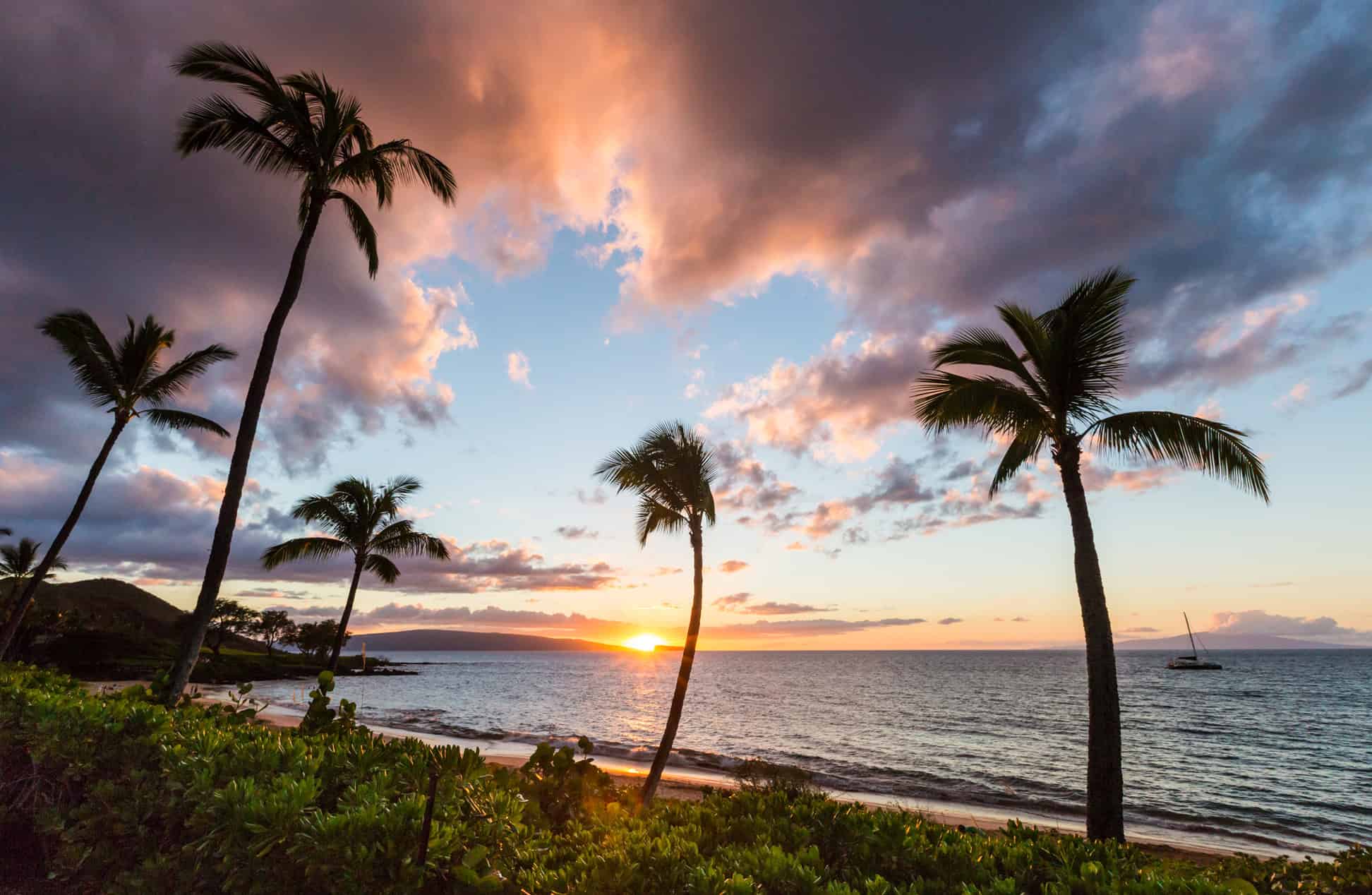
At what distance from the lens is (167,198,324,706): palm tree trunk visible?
9.06 meters

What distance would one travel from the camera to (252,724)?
5.53 m

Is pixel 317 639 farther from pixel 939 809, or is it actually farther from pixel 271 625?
pixel 939 809

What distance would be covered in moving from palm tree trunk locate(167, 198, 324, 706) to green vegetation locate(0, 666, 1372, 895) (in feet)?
14.9

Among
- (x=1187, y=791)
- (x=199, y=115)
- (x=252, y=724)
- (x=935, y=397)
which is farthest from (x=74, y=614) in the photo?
(x=1187, y=791)

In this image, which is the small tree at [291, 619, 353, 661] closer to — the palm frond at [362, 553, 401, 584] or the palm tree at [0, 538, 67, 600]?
the palm tree at [0, 538, 67, 600]

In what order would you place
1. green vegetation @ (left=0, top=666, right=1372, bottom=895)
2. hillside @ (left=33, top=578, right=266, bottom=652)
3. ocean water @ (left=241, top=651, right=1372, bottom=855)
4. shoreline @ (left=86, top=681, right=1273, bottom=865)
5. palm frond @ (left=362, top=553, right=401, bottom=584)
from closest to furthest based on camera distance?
1. green vegetation @ (left=0, top=666, right=1372, bottom=895)
2. shoreline @ (left=86, top=681, right=1273, bottom=865)
3. ocean water @ (left=241, top=651, right=1372, bottom=855)
4. palm frond @ (left=362, top=553, right=401, bottom=584)
5. hillside @ (left=33, top=578, right=266, bottom=652)

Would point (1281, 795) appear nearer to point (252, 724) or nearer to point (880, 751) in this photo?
point (880, 751)

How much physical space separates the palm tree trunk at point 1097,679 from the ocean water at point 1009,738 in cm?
1256

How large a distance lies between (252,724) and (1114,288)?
1283cm

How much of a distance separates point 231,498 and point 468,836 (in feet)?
30.7

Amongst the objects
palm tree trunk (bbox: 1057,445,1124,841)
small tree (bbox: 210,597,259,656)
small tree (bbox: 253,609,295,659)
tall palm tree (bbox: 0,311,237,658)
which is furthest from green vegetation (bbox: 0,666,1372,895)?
small tree (bbox: 253,609,295,659)

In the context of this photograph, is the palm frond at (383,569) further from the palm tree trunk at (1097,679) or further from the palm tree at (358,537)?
the palm tree trunk at (1097,679)

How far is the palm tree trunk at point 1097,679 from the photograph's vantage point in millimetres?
8375

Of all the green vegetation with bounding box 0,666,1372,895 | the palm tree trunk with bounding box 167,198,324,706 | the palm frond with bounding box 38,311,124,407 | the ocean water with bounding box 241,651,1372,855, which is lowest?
the ocean water with bounding box 241,651,1372,855
